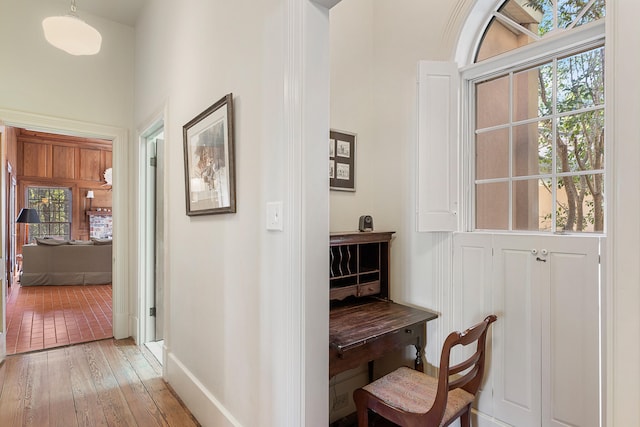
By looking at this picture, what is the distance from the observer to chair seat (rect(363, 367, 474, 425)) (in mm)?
1557

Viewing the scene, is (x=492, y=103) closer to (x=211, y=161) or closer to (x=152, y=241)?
(x=211, y=161)

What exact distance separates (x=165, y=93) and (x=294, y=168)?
1910 mm

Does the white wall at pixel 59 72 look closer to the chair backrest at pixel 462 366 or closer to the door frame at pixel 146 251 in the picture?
the door frame at pixel 146 251

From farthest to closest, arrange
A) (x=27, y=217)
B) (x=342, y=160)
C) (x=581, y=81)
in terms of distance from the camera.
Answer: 1. (x=27, y=217)
2. (x=342, y=160)
3. (x=581, y=81)

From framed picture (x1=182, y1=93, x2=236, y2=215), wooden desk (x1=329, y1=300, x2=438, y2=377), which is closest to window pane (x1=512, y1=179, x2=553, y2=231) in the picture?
wooden desk (x1=329, y1=300, x2=438, y2=377)

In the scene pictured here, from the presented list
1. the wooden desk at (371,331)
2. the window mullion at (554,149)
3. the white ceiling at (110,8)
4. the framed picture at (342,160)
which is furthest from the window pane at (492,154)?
the white ceiling at (110,8)

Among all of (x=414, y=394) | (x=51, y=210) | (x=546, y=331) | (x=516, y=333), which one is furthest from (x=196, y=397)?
(x=51, y=210)

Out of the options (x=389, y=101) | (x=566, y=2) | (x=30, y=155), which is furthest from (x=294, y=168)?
(x=30, y=155)

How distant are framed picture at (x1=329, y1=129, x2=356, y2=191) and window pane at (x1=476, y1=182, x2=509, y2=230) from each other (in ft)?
2.72

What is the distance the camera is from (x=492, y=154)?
2.07 metres

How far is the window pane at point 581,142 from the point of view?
5.50 ft

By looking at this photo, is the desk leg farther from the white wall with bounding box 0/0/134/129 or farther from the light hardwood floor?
the white wall with bounding box 0/0/134/129

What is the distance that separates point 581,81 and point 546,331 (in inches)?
50.6

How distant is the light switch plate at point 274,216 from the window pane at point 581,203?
1483 mm
